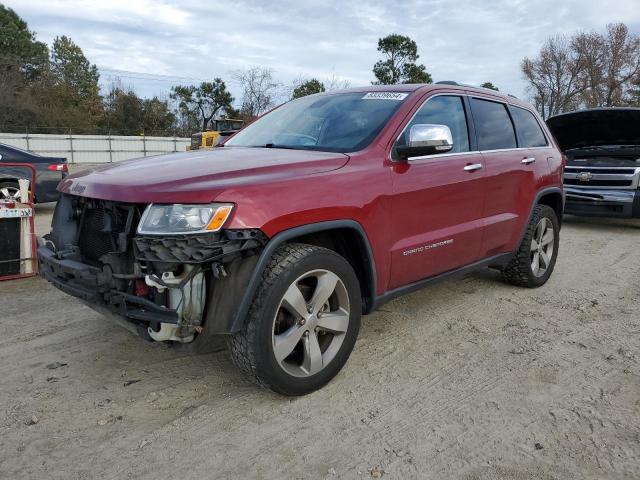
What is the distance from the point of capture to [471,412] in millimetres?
2709

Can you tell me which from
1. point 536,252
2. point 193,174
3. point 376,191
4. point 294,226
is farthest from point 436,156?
point 536,252

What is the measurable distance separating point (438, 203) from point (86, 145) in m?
32.7

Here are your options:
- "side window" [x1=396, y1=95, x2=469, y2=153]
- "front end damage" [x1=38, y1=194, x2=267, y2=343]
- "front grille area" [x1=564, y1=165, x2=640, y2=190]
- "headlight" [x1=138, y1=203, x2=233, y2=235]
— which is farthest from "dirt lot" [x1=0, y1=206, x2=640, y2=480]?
"front grille area" [x1=564, y1=165, x2=640, y2=190]

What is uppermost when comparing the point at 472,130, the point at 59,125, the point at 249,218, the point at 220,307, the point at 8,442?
the point at 59,125

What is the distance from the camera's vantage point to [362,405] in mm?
2775

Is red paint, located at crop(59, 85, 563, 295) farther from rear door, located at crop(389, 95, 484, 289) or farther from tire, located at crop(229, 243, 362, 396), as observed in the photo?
tire, located at crop(229, 243, 362, 396)

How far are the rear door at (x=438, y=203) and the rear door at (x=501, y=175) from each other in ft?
0.50

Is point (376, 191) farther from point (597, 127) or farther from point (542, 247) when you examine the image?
point (597, 127)

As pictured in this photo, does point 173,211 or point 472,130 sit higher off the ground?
point 472,130

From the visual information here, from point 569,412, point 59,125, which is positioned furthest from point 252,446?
point 59,125

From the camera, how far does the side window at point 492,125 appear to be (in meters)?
4.12

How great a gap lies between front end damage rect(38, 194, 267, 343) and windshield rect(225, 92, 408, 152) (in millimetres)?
1165

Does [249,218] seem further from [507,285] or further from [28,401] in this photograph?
[507,285]

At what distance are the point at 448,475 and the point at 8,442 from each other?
2.05m
